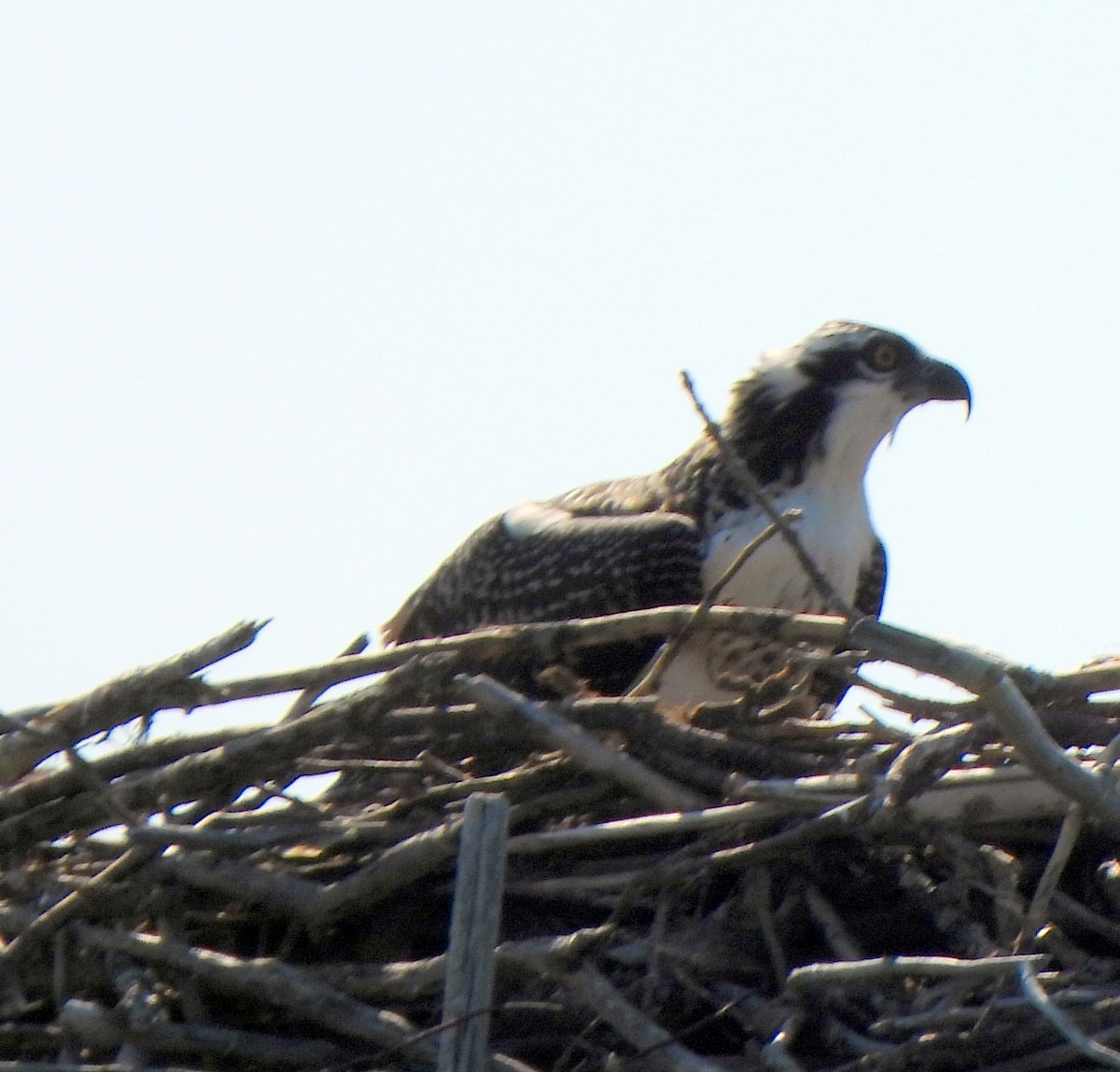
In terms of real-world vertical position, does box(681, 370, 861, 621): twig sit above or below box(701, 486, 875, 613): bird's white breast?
above

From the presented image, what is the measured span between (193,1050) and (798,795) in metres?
1.36

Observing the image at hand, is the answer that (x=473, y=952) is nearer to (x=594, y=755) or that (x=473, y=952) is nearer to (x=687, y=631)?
(x=594, y=755)

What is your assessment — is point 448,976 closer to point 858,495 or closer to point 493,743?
point 493,743

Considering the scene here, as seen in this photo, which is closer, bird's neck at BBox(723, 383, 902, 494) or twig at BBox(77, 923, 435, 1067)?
twig at BBox(77, 923, 435, 1067)

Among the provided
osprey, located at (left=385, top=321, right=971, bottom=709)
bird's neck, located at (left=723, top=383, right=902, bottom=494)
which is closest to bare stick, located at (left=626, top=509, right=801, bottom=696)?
osprey, located at (left=385, top=321, right=971, bottom=709)

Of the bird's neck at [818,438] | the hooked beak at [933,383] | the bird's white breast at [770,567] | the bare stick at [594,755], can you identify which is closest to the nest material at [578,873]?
the bare stick at [594,755]

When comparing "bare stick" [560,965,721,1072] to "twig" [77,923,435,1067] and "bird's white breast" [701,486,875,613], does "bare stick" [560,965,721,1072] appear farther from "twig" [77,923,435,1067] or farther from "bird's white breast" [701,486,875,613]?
"bird's white breast" [701,486,875,613]

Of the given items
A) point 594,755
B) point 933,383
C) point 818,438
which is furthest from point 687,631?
point 933,383

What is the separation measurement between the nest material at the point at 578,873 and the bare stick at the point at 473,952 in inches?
1.2

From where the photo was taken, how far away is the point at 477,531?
24.3ft

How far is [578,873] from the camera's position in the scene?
5.00 metres

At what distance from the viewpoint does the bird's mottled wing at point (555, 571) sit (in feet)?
21.9

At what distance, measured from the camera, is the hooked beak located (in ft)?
23.3

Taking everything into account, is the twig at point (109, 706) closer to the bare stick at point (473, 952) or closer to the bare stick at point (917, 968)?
the bare stick at point (473, 952)
